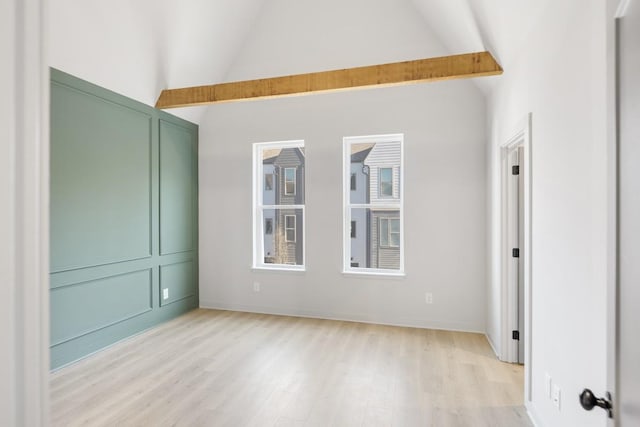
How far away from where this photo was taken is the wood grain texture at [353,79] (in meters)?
3.07

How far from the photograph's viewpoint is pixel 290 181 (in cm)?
484

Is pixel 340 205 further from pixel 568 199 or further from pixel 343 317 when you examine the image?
pixel 568 199

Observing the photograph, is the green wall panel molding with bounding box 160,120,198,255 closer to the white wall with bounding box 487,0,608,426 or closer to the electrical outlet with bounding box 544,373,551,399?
the white wall with bounding box 487,0,608,426

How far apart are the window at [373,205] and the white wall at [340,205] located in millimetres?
134

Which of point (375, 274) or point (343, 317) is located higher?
point (375, 274)

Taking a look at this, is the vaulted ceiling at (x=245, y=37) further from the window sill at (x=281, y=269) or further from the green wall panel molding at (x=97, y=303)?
the window sill at (x=281, y=269)

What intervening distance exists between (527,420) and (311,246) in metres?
2.85

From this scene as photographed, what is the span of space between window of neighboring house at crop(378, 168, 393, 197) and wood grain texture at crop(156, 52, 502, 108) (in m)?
1.37

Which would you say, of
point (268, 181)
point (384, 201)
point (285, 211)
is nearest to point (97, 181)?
point (268, 181)

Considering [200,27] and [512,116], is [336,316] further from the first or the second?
[200,27]

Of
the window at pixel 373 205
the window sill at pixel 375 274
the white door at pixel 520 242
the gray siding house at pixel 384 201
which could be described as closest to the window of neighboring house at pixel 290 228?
the window at pixel 373 205

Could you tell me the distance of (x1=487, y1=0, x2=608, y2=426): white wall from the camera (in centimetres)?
148

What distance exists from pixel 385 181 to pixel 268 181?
1622 mm

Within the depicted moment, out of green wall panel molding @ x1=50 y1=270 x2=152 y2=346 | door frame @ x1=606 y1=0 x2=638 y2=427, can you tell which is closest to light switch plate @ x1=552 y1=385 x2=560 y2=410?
door frame @ x1=606 y1=0 x2=638 y2=427
